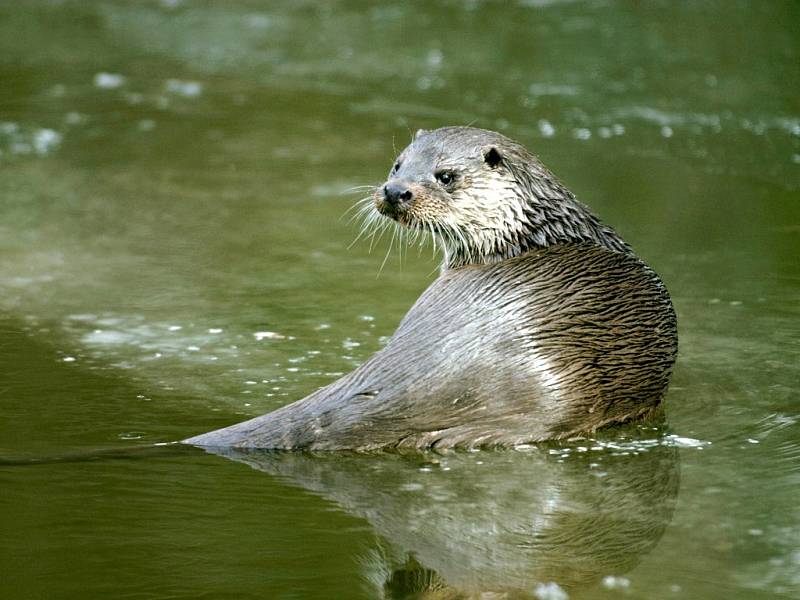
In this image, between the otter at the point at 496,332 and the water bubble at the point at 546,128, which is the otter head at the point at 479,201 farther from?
the water bubble at the point at 546,128

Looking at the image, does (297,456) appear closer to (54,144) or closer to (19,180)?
(19,180)

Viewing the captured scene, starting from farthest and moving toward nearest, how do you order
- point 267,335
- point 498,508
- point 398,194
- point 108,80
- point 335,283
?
point 108,80 < point 335,283 < point 267,335 < point 398,194 < point 498,508

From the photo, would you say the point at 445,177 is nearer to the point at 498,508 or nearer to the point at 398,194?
the point at 398,194

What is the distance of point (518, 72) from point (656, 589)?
6359 millimetres

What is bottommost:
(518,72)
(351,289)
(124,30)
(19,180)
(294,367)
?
(294,367)

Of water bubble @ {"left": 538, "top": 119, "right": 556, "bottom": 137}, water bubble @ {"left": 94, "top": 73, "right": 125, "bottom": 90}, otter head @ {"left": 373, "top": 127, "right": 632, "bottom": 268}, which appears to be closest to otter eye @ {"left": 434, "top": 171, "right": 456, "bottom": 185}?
otter head @ {"left": 373, "top": 127, "right": 632, "bottom": 268}

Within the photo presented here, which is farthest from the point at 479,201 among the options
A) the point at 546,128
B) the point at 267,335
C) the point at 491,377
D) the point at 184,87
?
the point at 184,87

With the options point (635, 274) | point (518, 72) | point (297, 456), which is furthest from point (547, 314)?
point (518, 72)

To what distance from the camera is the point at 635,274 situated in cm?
413

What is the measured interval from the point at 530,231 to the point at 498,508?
1.08m

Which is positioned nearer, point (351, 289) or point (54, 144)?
point (351, 289)

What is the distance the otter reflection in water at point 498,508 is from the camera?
301cm

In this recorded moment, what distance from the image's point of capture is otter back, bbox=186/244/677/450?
3727mm

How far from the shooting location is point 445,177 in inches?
165
